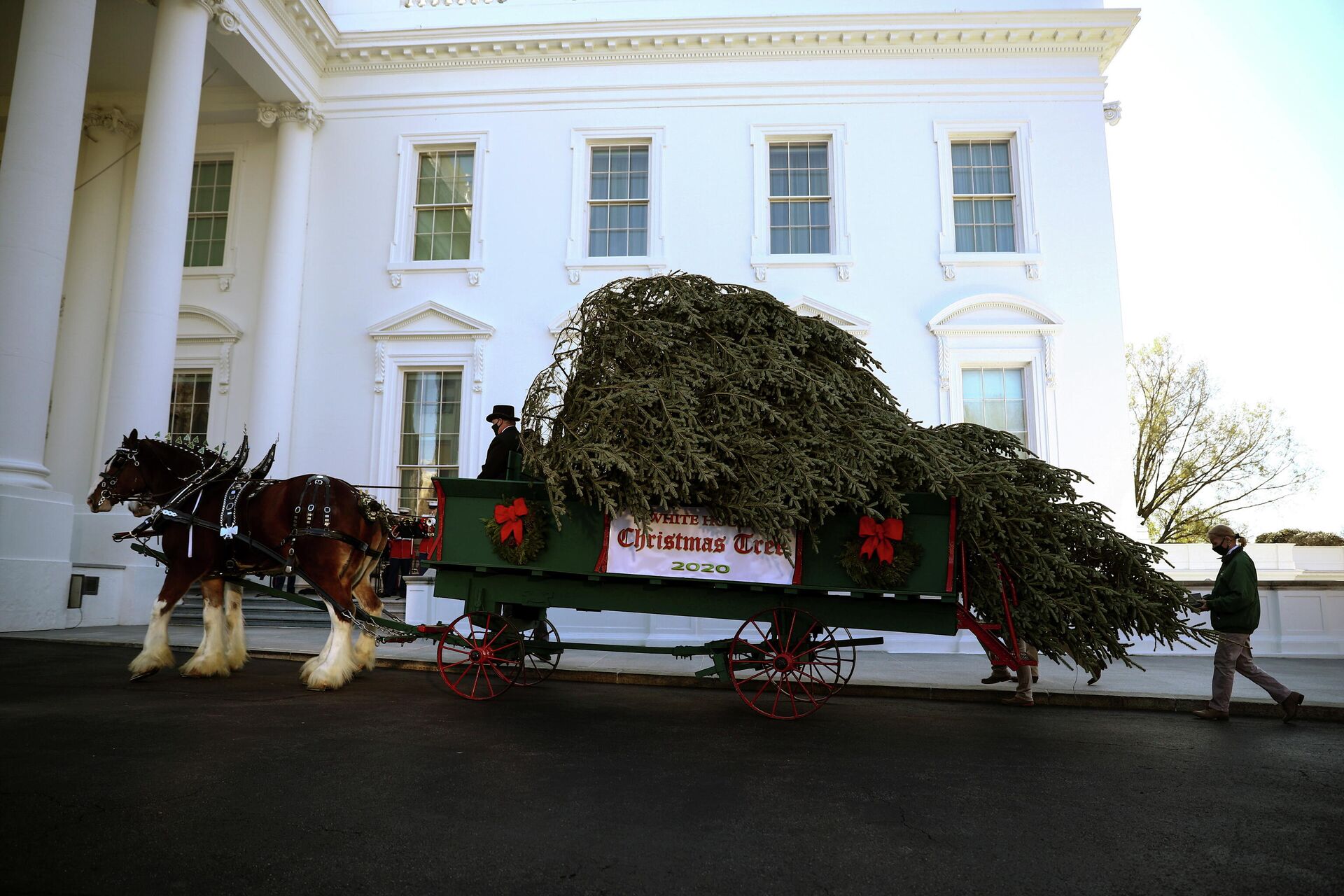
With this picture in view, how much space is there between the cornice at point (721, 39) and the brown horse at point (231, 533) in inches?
376

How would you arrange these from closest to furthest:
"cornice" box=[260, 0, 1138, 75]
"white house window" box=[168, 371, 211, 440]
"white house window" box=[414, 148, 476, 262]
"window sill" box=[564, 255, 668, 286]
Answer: "cornice" box=[260, 0, 1138, 75] < "window sill" box=[564, 255, 668, 286] < "white house window" box=[168, 371, 211, 440] < "white house window" box=[414, 148, 476, 262]

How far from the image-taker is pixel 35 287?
1027 cm

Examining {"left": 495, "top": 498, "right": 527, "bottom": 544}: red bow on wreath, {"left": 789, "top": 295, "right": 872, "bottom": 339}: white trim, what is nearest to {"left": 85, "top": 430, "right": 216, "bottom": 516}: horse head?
{"left": 495, "top": 498, "right": 527, "bottom": 544}: red bow on wreath

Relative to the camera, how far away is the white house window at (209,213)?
14828mm

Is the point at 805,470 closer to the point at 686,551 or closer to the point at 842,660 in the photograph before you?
the point at 686,551

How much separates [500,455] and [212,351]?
9.94 meters

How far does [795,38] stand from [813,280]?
427 centimetres

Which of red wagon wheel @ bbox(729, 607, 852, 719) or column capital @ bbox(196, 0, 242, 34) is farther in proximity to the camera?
column capital @ bbox(196, 0, 242, 34)

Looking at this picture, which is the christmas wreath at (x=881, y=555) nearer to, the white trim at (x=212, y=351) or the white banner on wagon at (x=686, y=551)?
the white banner on wagon at (x=686, y=551)

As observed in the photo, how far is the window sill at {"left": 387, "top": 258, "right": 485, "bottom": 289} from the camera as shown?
14.0 metres

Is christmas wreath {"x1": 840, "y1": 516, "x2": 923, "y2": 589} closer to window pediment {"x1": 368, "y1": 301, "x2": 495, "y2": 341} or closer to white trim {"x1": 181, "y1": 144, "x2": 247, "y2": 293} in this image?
window pediment {"x1": 368, "y1": 301, "x2": 495, "y2": 341}

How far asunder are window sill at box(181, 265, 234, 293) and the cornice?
4.11m

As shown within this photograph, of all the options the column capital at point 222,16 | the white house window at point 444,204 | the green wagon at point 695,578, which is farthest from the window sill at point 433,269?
the green wagon at point 695,578

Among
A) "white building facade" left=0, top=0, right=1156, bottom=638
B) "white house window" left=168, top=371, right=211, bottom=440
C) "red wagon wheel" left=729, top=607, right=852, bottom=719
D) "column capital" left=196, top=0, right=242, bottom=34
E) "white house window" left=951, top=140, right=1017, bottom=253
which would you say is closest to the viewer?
"red wagon wheel" left=729, top=607, right=852, bottom=719
